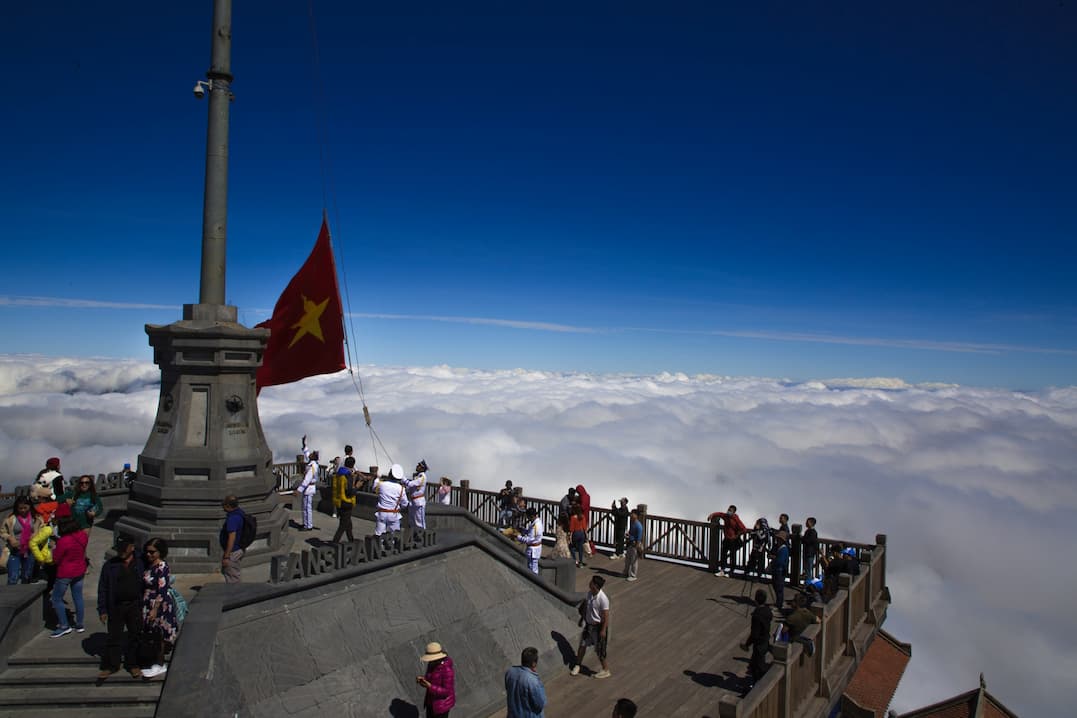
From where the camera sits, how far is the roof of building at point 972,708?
1031 inches

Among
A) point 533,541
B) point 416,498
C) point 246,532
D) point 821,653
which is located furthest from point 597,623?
point 246,532

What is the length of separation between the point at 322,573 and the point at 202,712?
250cm

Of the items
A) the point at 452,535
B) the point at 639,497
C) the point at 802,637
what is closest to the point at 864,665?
the point at 802,637

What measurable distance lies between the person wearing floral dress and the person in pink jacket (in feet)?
5.05

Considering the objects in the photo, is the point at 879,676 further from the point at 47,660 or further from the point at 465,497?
the point at 47,660

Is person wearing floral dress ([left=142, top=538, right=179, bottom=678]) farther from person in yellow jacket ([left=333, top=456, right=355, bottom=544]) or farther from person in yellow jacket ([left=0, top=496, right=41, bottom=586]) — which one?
person in yellow jacket ([left=333, top=456, right=355, bottom=544])

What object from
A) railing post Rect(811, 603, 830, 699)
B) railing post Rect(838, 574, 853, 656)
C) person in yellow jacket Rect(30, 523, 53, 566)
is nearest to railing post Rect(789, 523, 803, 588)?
railing post Rect(838, 574, 853, 656)

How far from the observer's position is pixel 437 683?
8078 millimetres

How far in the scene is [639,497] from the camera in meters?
134

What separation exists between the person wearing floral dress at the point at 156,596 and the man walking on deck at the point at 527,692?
14.0ft

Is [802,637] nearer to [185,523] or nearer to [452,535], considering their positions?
[452,535]

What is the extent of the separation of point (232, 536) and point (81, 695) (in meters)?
2.54

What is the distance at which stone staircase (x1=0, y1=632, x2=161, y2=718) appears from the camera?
7.35 metres

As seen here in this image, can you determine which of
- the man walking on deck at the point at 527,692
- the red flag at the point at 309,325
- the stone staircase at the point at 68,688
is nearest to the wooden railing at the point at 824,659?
the man walking on deck at the point at 527,692
